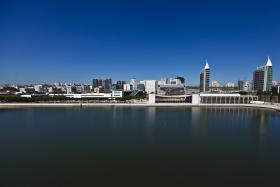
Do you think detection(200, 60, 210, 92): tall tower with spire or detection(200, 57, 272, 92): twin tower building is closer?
detection(200, 57, 272, 92): twin tower building

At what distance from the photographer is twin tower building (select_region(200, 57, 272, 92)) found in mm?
31075

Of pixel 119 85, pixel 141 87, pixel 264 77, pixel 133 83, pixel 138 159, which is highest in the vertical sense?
pixel 264 77

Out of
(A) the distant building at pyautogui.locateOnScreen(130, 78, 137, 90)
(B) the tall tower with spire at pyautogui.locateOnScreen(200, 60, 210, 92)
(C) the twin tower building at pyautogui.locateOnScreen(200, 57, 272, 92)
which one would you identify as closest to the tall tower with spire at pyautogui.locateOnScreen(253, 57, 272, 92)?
(C) the twin tower building at pyautogui.locateOnScreen(200, 57, 272, 92)

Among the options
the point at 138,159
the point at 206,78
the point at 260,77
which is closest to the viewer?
the point at 138,159

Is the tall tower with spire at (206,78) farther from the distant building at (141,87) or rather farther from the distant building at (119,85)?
the distant building at (119,85)

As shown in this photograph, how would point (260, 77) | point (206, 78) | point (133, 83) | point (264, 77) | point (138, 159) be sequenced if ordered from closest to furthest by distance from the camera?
point (138, 159) < point (264, 77) < point (260, 77) < point (206, 78) < point (133, 83)

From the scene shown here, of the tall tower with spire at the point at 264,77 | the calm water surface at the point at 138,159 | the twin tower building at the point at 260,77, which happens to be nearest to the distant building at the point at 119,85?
the twin tower building at the point at 260,77

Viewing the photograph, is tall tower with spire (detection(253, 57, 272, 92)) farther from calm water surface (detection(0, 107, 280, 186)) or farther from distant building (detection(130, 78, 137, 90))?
calm water surface (detection(0, 107, 280, 186))

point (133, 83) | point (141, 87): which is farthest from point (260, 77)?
point (133, 83)

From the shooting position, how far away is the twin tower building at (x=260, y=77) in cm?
3108

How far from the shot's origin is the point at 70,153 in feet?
17.0

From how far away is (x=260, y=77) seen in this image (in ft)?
108

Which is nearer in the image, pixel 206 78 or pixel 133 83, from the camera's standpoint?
pixel 206 78

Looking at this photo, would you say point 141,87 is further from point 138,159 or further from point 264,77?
point 138,159
